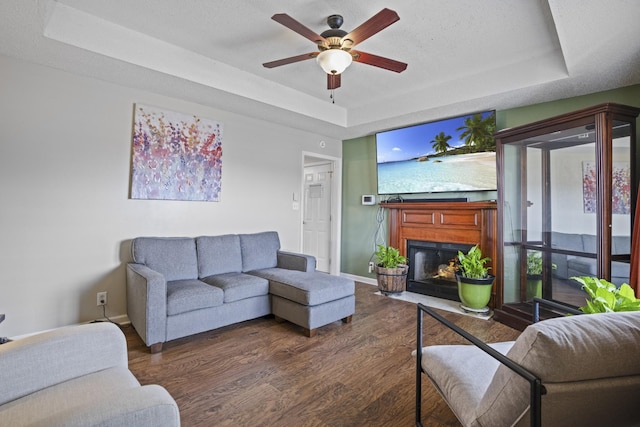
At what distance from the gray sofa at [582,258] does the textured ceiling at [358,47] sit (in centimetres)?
139

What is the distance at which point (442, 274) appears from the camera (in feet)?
14.0

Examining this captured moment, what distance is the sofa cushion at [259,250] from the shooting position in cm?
362

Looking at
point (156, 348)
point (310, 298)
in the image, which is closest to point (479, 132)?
point (310, 298)

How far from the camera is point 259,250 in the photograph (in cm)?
372

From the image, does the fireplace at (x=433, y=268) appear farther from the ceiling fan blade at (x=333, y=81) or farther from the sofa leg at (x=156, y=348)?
the sofa leg at (x=156, y=348)

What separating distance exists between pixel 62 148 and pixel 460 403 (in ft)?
11.2

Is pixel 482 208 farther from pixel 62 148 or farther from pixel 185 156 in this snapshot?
pixel 62 148

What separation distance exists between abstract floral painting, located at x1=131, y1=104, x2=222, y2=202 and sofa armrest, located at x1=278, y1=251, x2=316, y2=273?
105cm

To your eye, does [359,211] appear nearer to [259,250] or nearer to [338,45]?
[259,250]

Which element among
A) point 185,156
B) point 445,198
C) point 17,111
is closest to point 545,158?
point 445,198

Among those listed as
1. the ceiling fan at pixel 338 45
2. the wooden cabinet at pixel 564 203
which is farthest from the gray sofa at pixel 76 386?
the wooden cabinet at pixel 564 203

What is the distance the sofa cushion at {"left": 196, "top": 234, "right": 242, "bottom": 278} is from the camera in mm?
3287

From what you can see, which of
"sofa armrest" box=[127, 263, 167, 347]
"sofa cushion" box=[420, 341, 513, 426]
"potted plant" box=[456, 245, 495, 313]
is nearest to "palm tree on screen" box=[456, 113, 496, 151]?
"potted plant" box=[456, 245, 495, 313]

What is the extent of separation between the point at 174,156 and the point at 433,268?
139 inches
